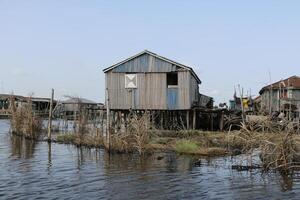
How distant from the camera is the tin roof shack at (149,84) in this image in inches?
1454

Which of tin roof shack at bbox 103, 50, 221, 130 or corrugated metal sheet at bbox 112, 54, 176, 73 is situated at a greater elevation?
corrugated metal sheet at bbox 112, 54, 176, 73

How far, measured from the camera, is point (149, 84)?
→ 3731 cm

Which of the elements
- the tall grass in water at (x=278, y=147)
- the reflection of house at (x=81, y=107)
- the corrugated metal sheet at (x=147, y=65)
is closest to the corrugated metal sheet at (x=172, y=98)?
the corrugated metal sheet at (x=147, y=65)

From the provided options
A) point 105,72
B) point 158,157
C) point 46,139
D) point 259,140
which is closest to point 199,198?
point 259,140

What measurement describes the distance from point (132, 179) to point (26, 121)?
20117mm

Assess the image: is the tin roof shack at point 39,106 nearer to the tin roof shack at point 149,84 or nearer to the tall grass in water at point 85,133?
the tin roof shack at point 149,84

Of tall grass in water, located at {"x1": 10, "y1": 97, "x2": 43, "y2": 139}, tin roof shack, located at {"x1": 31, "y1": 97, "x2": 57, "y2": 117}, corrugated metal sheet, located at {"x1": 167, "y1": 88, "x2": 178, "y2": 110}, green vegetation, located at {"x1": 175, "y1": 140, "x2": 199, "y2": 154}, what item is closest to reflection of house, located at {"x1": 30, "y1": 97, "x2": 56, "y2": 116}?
tin roof shack, located at {"x1": 31, "y1": 97, "x2": 57, "y2": 117}

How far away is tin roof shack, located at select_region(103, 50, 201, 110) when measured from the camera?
36.9 metres

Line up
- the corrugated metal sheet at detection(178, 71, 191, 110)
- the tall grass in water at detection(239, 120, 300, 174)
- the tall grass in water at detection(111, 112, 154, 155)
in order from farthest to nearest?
the corrugated metal sheet at detection(178, 71, 191, 110)
the tall grass in water at detection(111, 112, 154, 155)
the tall grass in water at detection(239, 120, 300, 174)

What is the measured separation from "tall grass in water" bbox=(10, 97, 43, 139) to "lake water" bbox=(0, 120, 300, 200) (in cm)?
1011

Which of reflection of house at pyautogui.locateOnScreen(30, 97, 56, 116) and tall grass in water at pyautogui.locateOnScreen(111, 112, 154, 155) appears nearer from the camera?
tall grass in water at pyautogui.locateOnScreen(111, 112, 154, 155)

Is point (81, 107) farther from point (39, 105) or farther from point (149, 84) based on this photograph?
point (39, 105)

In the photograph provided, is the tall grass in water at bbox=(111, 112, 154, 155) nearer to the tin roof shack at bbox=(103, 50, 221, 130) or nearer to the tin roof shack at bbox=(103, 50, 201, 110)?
the tin roof shack at bbox=(103, 50, 221, 130)

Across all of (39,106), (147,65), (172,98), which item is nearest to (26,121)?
(147,65)
